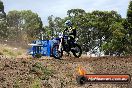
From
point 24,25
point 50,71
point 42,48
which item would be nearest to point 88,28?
point 24,25

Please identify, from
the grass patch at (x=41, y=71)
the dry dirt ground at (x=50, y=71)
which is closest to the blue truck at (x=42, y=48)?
the dry dirt ground at (x=50, y=71)

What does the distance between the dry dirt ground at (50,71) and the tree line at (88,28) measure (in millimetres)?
32061

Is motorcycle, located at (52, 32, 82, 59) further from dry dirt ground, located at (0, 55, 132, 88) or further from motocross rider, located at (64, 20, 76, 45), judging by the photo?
dry dirt ground, located at (0, 55, 132, 88)

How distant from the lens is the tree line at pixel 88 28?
5388 centimetres

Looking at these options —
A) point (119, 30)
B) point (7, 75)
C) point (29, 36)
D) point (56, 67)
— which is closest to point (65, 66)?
point (56, 67)

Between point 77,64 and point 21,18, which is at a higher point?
point 21,18

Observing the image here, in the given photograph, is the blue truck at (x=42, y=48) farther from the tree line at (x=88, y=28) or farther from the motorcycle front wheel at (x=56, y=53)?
the tree line at (x=88, y=28)

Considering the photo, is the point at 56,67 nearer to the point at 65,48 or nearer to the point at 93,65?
the point at 93,65

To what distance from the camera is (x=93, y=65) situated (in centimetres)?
1688

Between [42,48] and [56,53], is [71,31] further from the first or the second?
[42,48]

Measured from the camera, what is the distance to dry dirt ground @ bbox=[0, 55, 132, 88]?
44.7ft

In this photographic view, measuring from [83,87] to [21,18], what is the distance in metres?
84.5

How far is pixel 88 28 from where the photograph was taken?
72.1 metres

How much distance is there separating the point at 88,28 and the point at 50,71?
57.3m
